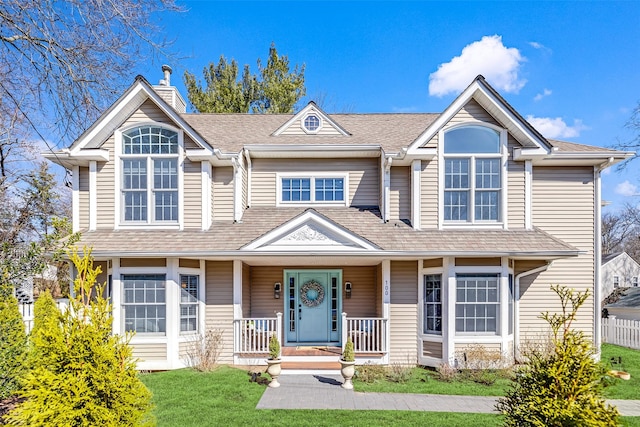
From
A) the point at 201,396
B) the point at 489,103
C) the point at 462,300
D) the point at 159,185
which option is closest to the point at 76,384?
the point at 201,396

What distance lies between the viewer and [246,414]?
6.82 metres

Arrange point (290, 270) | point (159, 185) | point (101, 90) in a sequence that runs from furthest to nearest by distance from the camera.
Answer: point (290, 270) → point (159, 185) → point (101, 90)

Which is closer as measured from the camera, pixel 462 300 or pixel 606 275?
pixel 462 300

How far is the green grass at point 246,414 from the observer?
647 centimetres

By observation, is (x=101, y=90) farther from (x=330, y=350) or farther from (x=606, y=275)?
(x=606, y=275)

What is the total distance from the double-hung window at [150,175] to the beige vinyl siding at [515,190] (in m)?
9.56

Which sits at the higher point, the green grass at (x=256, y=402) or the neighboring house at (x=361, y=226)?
the neighboring house at (x=361, y=226)

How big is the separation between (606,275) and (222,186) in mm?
36362

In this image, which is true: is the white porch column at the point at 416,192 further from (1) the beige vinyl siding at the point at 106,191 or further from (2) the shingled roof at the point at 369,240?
(1) the beige vinyl siding at the point at 106,191

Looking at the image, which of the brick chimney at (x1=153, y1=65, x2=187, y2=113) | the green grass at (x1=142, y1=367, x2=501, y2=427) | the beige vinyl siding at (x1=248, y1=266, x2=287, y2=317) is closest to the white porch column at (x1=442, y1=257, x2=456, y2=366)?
the green grass at (x1=142, y1=367, x2=501, y2=427)

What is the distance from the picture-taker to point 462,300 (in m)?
9.94

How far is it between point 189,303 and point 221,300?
868mm

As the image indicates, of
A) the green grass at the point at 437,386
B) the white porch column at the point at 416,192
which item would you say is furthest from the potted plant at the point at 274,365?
the white porch column at the point at 416,192

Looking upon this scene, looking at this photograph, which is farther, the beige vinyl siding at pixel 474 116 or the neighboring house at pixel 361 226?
the beige vinyl siding at pixel 474 116
